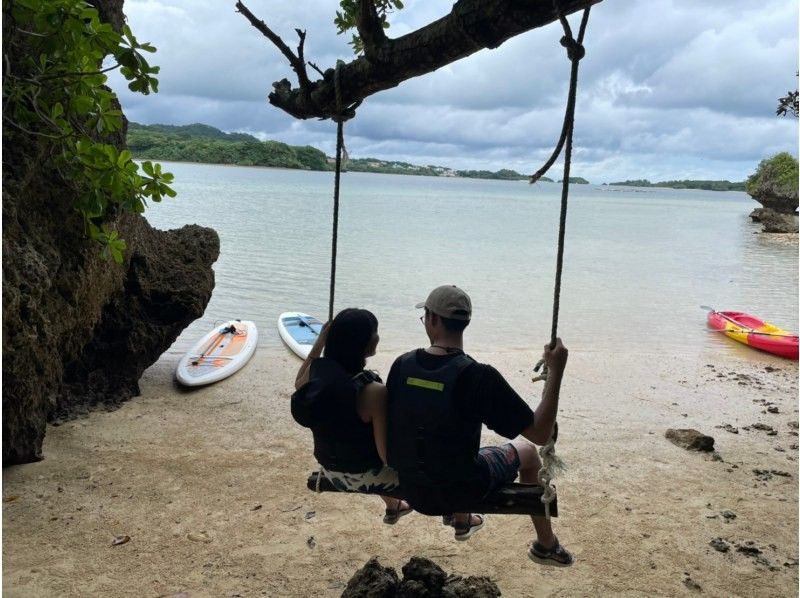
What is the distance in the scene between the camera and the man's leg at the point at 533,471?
3.20 m

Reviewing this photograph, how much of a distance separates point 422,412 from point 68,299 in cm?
405

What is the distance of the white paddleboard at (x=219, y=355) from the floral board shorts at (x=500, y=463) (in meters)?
Answer: 6.05

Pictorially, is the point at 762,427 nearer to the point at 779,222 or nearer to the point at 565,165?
the point at 565,165

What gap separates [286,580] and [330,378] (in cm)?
200

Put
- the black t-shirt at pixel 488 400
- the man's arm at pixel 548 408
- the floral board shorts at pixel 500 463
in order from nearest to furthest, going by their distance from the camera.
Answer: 1. the black t-shirt at pixel 488 400
2. the man's arm at pixel 548 408
3. the floral board shorts at pixel 500 463

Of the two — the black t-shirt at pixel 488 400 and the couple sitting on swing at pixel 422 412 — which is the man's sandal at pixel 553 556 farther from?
the black t-shirt at pixel 488 400

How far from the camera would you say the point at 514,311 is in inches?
595

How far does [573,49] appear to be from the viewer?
110 inches

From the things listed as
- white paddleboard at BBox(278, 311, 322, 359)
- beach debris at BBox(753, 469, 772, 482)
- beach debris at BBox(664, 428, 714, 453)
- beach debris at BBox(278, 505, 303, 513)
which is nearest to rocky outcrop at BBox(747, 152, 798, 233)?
white paddleboard at BBox(278, 311, 322, 359)

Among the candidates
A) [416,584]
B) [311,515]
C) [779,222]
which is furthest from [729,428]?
[779,222]

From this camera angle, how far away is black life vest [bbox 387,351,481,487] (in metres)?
2.66

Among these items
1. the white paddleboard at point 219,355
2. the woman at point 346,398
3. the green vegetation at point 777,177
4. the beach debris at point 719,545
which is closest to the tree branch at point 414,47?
the woman at point 346,398

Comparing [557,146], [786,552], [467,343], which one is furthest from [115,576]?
[467,343]

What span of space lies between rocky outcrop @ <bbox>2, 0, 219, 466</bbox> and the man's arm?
11.0 ft
